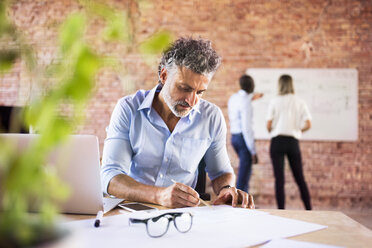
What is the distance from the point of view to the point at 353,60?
4.13 m

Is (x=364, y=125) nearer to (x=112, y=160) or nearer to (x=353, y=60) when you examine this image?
(x=353, y=60)

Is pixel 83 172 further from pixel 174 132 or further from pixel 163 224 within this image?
pixel 174 132

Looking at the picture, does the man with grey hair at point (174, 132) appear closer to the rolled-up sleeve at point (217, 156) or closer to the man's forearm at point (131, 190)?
the rolled-up sleeve at point (217, 156)

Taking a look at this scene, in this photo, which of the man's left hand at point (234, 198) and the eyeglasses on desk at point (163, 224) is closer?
the eyeglasses on desk at point (163, 224)

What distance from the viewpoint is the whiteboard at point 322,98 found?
162 inches

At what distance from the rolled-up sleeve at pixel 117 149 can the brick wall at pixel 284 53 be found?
2.42m

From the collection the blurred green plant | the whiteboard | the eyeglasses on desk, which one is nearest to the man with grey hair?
the eyeglasses on desk

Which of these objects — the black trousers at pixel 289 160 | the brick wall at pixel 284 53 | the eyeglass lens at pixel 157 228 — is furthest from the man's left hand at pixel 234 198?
the brick wall at pixel 284 53

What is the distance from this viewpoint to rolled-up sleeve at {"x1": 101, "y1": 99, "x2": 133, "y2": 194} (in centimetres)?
145

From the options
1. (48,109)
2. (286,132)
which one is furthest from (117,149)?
(286,132)

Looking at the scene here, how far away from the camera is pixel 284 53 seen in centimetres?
420

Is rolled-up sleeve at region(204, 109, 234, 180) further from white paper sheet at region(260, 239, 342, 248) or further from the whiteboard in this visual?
the whiteboard

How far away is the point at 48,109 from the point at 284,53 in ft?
13.8

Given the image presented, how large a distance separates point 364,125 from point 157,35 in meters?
4.36
